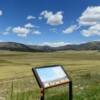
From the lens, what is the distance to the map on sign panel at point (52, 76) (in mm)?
8758

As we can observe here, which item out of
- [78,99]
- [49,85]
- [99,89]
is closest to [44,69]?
[49,85]

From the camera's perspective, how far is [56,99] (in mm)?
12641

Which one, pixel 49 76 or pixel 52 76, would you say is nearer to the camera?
pixel 49 76

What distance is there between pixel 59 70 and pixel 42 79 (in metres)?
1.34

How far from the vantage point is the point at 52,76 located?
9.32m

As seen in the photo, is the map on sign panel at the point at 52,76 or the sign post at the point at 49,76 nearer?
the sign post at the point at 49,76

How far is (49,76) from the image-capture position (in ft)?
30.1

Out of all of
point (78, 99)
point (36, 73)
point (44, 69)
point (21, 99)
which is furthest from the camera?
point (78, 99)

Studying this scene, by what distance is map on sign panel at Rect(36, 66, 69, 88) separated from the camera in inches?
345

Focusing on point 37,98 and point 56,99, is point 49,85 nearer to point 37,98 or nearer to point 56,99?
point 56,99

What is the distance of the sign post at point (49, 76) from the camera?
28.0 feet

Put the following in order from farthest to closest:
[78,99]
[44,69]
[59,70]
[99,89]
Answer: [99,89] → [78,99] → [59,70] → [44,69]

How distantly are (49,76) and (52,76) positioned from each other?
178mm

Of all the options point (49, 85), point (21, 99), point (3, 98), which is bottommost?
point (3, 98)
